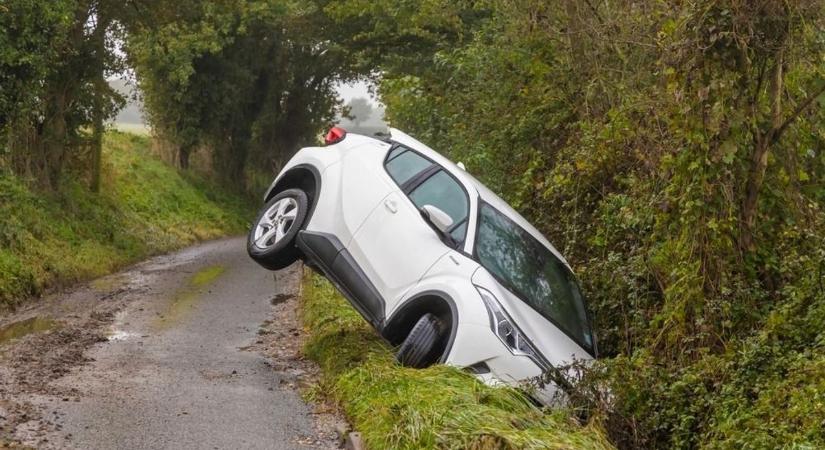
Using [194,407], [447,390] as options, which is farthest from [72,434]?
[447,390]

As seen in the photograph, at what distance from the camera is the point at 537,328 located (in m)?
8.77

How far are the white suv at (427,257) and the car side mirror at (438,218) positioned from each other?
0.01m

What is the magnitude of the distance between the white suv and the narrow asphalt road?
1.11 metres

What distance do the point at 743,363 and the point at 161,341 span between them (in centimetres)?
633

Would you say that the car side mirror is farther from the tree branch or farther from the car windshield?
the tree branch

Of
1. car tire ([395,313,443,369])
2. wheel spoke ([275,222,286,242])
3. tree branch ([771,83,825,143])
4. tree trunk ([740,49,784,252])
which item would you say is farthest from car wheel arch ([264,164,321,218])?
tree branch ([771,83,825,143])

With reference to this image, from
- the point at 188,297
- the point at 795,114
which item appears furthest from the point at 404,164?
the point at 188,297

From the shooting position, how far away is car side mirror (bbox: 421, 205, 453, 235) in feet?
30.5

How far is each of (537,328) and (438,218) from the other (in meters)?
1.33

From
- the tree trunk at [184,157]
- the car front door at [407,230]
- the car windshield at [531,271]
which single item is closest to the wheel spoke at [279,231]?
the car front door at [407,230]

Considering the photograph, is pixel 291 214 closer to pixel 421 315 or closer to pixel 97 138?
pixel 421 315

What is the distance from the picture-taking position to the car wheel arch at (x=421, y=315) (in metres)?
8.61

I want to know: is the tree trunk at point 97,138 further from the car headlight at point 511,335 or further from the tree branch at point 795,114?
the tree branch at point 795,114

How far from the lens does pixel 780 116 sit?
8727 millimetres
